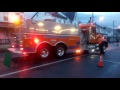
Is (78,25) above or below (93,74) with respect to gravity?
above

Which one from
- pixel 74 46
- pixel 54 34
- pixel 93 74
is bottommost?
pixel 93 74

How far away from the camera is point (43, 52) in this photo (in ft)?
40.8

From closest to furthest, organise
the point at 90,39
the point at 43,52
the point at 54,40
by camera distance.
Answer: the point at 43,52, the point at 54,40, the point at 90,39

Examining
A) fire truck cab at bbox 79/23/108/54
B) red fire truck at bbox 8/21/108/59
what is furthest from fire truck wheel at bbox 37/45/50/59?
fire truck cab at bbox 79/23/108/54

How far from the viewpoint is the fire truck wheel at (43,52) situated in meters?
12.2

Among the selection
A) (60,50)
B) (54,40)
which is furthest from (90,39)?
(54,40)

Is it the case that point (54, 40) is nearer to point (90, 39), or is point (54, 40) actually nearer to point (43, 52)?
point (43, 52)

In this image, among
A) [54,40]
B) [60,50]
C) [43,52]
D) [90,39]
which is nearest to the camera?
[43,52]

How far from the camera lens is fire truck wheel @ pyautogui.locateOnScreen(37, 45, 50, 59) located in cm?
1220

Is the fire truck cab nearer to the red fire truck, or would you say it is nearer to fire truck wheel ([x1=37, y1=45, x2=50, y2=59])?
the red fire truck

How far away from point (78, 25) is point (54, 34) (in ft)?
9.37
